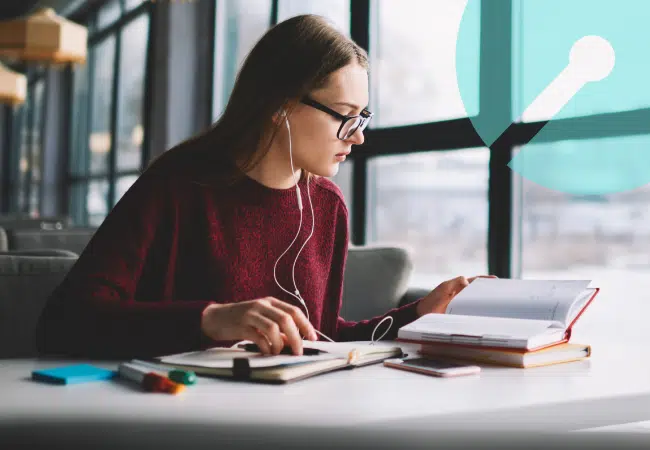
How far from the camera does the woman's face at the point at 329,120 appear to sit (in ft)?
4.02

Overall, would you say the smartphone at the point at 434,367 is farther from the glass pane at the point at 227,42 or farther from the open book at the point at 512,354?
the glass pane at the point at 227,42

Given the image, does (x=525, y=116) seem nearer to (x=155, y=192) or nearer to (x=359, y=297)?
(x=359, y=297)

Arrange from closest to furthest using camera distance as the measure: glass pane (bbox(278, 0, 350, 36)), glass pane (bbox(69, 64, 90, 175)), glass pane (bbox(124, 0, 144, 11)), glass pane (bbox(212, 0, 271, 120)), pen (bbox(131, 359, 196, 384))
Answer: pen (bbox(131, 359, 196, 384)) < glass pane (bbox(278, 0, 350, 36)) < glass pane (bbox(212, 0, 271, 120)) < glass pane (bbox(124, 0, 144, 11)) < glass pane (bbox(69, 64, 90, 175))

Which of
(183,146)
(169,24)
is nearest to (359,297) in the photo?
(183,146)

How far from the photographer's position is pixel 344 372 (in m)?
0.92

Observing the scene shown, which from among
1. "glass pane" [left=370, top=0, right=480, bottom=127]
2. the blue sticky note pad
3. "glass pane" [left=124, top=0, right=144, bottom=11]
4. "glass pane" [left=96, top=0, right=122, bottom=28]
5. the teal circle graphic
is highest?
"glass pane" [left=96, top=0, right=122, bottom=28]

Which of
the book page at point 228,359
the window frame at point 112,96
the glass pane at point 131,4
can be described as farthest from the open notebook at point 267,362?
the glass pane at point 131,4

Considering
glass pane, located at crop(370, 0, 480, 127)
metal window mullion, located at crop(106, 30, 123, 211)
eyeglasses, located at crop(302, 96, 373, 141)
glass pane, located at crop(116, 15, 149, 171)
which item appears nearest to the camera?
eyeglasses, located at crop(302, 96, 373, 141)

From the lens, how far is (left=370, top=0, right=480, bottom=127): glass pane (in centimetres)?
280

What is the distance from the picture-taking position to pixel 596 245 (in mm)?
2158

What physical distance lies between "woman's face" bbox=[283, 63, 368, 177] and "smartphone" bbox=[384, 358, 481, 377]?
1.36ft

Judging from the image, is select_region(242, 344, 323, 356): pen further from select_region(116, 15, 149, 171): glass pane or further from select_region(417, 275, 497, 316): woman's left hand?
select_region(116, 15, 149, 171): glass pane

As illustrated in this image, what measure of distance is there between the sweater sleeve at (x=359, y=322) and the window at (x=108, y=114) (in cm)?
410

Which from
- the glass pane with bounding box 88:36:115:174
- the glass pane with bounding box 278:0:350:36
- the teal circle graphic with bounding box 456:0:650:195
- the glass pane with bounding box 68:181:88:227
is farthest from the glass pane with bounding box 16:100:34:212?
the teal circle graphic with bounding box 456:0:650:195
